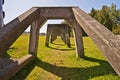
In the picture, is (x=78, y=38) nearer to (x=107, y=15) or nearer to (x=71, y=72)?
(x=71, y=72)

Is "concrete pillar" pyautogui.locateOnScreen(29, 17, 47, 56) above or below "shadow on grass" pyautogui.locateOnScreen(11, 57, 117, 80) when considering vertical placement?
above

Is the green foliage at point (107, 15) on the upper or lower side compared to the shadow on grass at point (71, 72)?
upper

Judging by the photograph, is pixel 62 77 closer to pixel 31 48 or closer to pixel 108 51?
pixel 108 51

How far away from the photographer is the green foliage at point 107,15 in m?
71.2

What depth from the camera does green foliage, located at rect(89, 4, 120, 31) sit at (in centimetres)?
7119

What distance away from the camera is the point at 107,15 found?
243 feet

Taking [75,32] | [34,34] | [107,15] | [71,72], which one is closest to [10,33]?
[71,72]

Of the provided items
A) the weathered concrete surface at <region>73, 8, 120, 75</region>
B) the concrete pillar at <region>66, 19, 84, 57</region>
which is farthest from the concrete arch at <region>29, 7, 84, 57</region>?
the weathered concrete surface at <region>73, 8, 120, 75</region>

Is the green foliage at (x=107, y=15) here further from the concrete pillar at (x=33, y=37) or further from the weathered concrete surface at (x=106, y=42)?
the weathered concrete surface at (x=106, y=42)

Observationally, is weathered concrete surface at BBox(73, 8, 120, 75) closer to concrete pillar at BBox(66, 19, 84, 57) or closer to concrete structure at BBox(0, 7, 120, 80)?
concrete structure at BBox(0, 7, 120, 80)

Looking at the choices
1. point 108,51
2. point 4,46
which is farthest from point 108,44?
point 4,46

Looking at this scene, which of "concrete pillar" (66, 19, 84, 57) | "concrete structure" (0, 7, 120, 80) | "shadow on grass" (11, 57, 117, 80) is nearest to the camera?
"concrete structure" (0, 7, 120, 80)

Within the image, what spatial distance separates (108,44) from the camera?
565cm

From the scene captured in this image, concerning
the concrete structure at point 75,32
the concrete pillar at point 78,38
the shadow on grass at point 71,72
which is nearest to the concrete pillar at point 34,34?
the concrete structure at point 75,32
